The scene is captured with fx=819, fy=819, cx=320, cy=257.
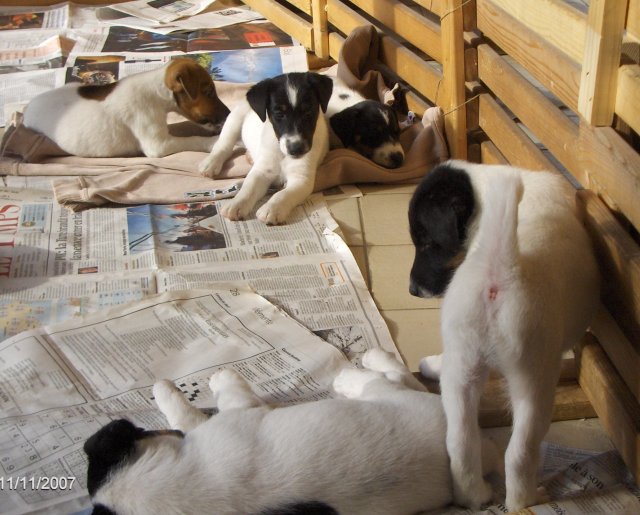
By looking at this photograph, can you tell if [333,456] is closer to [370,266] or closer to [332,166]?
[370,266]

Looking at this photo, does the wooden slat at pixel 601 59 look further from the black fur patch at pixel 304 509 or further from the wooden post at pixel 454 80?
the wooden post at pixel 454 80

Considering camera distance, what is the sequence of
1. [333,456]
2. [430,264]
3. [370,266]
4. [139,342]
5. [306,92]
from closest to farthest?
[333,456] < [430,264] < [139,342] < [370,266] < [306,92]

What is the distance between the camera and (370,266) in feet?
9.13

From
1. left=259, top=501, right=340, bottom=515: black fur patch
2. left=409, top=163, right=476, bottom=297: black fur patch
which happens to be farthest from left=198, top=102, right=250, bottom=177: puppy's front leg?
left=259, top=501, right=340, bottom=515: black fur patch

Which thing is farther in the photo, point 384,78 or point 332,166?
point 384,78

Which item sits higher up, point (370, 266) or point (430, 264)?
point (430, 264)

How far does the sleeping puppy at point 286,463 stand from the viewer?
1416 mm

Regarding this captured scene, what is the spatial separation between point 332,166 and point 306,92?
0.33 m

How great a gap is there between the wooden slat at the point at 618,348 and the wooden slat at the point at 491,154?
1.10m

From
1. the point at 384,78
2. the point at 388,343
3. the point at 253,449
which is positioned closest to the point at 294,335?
the point at 388,343

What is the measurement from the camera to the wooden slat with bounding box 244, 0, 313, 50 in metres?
4.74

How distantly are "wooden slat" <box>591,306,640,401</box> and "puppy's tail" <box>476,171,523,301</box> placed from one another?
0.50 metres

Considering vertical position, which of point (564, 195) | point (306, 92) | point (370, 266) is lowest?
point (370, 266)
